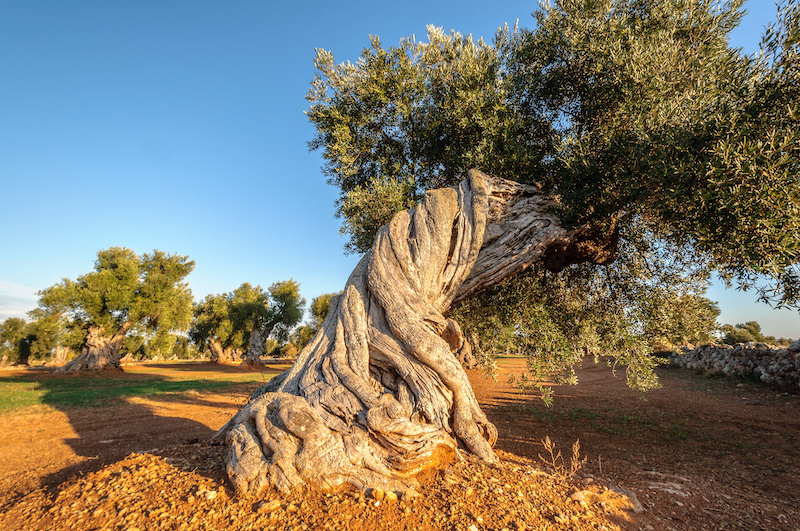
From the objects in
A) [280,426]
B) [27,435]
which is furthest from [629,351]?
[27,435]

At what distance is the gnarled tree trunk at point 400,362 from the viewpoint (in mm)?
4715

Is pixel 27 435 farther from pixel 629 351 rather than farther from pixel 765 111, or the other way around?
Answer: pixel 765 111

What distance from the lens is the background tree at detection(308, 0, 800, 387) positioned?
19.7ft

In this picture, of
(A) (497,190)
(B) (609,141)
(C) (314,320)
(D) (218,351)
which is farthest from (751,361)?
(D) (218,351)

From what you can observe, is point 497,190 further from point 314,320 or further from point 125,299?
point 314,320

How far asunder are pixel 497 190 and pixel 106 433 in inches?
473

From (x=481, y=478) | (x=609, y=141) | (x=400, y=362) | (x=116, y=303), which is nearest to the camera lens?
(x=481, y=478)

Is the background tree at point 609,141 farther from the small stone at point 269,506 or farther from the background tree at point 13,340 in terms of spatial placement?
the background tree at point 13,340

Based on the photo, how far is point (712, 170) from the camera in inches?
221

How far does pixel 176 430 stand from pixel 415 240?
26.8 feet

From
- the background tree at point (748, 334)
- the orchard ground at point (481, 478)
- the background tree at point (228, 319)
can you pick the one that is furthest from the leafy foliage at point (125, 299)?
the background tree at point (748, 334)

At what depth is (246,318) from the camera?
44281 millimetres

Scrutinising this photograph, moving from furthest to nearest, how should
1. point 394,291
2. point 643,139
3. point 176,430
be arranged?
point 176,430 < point 643,139 < point 394,291

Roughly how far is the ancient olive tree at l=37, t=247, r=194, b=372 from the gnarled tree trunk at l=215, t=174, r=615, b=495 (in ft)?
103
